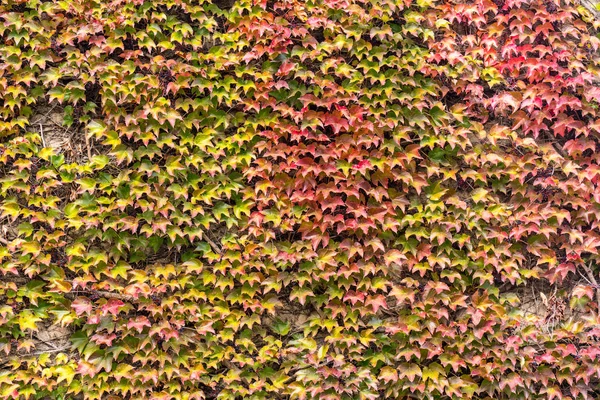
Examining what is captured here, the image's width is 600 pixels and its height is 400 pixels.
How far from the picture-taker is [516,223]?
363cm

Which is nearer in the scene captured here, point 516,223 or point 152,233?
point 152,233

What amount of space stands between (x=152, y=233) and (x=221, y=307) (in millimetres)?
665

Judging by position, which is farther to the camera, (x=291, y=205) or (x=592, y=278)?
(x=592, y=278)

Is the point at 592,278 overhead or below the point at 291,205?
below

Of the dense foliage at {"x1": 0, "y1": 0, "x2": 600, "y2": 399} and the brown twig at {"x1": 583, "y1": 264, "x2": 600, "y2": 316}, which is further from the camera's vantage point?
the brown twig at {"x1": 583, "y1": 264, "x2": 600, "y2": 316}

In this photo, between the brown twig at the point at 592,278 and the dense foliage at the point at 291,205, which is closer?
the dense foliage at the point at 291,205

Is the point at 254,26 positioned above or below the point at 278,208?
above

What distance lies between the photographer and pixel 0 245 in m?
3.40

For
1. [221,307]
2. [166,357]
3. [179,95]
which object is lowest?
[166,357]

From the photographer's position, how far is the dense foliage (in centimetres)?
338

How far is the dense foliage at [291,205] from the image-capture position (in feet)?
11.1

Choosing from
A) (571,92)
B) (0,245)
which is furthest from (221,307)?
(571,92)

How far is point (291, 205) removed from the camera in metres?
3.49

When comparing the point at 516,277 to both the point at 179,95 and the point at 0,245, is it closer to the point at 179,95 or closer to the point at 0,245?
the point at 179,95
